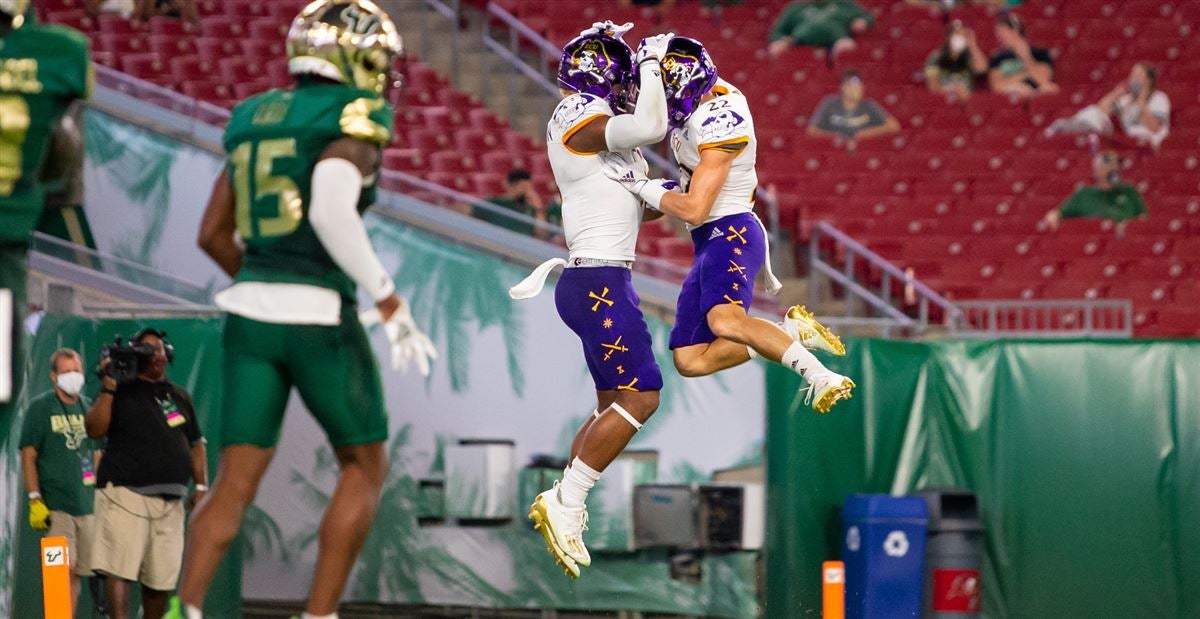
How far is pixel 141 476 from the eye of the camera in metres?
8.35

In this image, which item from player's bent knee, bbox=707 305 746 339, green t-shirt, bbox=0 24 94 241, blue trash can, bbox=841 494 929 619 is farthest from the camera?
blue trash can, bbox=841 494 929 619

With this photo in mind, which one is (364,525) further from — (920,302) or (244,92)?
(244,92)

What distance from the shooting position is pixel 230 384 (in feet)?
17.3

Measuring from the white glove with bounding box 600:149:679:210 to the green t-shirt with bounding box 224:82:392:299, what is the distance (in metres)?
1.45

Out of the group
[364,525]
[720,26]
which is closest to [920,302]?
[720,26]

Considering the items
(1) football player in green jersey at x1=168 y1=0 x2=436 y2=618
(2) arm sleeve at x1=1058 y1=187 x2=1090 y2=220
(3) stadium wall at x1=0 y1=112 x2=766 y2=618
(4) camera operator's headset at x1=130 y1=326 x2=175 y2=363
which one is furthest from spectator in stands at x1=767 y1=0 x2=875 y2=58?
(1) football player in green jersey at x1=168 y1=0 x2=436 y2=618

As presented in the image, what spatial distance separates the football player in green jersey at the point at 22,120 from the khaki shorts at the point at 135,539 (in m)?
3.31

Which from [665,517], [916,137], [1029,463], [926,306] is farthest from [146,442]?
[916,137]

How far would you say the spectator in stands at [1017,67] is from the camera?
14.8 meters

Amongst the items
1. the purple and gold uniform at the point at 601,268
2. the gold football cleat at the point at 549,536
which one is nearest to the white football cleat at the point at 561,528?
the gold football cleat at the point at 549,536

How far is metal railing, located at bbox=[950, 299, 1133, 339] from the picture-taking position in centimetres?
1102

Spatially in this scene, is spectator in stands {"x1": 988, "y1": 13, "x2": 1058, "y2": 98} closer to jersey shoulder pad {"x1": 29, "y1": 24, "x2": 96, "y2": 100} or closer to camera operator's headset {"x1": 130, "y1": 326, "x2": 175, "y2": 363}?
camera operator's headset {"x1": 130, "y1": 326, "x2": 175, "y2": 363}

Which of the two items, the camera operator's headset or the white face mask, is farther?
the white face mask

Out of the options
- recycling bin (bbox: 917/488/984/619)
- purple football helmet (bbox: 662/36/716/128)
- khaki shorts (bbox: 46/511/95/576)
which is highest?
purple football helmet (bbox: 662/36/716/128)
